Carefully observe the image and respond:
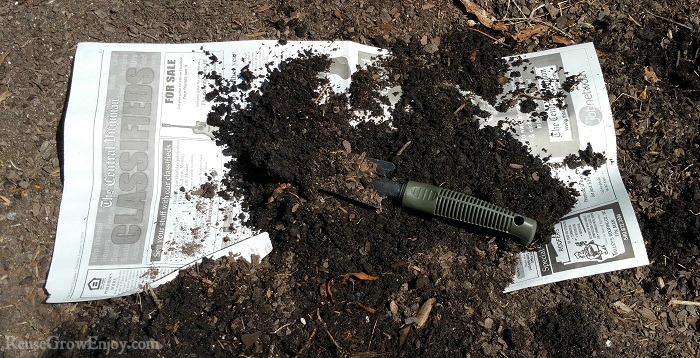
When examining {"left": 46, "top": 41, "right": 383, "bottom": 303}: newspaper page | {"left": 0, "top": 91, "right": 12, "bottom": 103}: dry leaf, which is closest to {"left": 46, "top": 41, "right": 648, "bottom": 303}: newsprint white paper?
{"left": 46, "top": 41, "right": 383, "bottom": 303}: newspaper page

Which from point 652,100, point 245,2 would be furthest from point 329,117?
point 652,100

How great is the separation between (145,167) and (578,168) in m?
1.53

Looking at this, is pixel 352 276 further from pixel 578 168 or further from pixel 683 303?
pixel 683 303

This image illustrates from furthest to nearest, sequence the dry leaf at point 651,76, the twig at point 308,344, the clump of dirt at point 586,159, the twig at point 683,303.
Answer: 1. the dry leaf at point 651,76
2. the clump of dirt at point 586,159
3. the twig at point 683,303
4. the twig at point 308,344

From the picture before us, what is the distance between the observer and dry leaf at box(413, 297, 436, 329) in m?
1.71

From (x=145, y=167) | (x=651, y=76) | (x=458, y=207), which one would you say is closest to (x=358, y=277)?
(x=458, y=207)

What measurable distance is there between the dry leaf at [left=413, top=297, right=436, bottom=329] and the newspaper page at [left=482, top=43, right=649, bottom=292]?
268 mm

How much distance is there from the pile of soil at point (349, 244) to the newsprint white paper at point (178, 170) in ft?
0.23

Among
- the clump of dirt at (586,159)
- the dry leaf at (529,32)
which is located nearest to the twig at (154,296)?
the clump of dirt at (586,159)

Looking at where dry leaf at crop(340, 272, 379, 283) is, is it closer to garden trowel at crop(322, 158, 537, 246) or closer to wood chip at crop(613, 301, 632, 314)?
garden trowel at crop(322, 158, 537, 246)

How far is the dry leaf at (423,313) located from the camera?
1707 millimetres

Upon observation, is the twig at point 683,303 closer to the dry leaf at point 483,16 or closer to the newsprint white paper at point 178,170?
the newsprint white paper at point 178,170

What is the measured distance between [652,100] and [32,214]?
2.24 meters

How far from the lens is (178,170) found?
6.26ft
